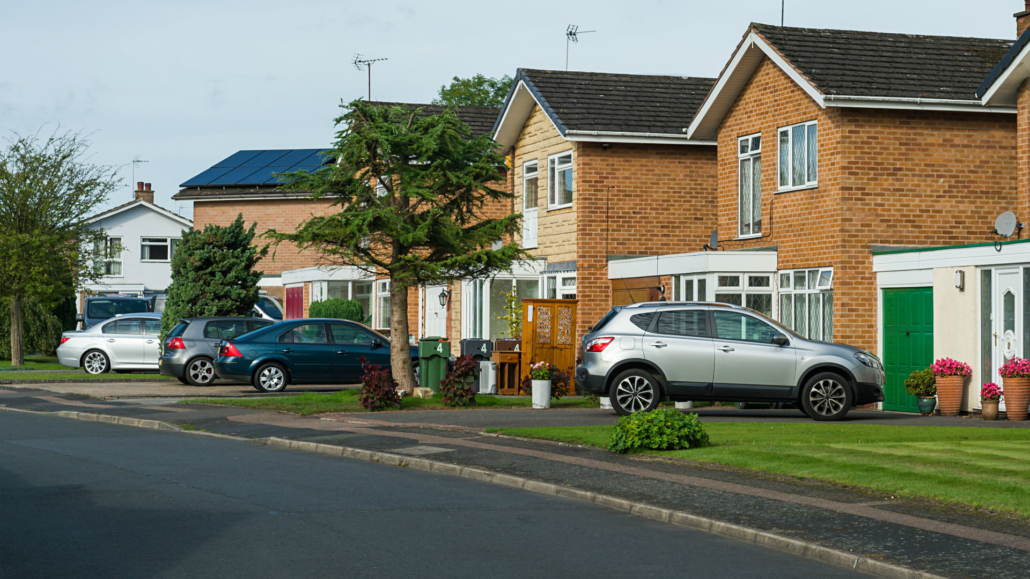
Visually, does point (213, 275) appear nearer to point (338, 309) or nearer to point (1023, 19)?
point (338, 309)

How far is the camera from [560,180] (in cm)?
2925

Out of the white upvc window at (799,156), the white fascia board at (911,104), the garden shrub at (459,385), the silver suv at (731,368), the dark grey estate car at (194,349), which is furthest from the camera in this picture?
the dark grey estate car at (194,349)

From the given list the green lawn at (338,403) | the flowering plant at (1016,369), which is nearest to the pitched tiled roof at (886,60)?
the flowering plant at (1016,369)

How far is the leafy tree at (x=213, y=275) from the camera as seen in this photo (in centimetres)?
3127

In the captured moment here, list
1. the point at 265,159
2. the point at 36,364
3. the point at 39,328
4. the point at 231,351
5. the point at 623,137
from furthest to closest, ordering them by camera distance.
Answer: the point at 265,159 < the point at 39,328 < the point at 36,364 < the point at 623,137 < the point at 231,351

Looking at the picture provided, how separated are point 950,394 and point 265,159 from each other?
45.7m

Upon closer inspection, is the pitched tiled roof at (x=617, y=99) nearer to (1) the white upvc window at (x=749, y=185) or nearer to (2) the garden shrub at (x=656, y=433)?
(1) the white upvc window at (x=749, y=185)

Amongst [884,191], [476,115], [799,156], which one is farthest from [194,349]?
[884,191]

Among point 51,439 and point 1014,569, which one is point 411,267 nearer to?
point 51,439

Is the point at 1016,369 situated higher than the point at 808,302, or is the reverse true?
the point at 808,302

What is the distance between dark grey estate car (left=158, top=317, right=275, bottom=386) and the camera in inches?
1029

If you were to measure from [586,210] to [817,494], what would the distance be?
57.5 ft

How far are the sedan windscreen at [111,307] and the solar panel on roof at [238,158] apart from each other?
60.8 feet

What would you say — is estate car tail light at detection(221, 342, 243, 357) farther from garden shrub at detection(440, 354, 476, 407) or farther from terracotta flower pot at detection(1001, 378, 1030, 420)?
terracotta flower pot at detection(1001, 378, 1030, 420)
